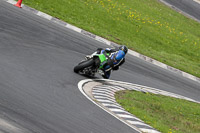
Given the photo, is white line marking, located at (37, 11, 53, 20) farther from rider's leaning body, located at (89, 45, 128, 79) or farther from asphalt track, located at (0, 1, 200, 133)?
rider's leaning body, located at (89, 45, 128, 79)

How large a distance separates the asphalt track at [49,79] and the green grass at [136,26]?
2460 millimetres

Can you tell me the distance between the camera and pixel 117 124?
9297 millimetres

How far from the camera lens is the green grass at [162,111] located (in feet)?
36.3

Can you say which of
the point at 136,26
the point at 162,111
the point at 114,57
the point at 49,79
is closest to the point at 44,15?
the point at 136,26

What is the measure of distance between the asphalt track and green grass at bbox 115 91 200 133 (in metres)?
1.52

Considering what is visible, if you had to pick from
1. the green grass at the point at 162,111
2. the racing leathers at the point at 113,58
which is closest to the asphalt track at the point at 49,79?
the racing leathers at the point at 113,58

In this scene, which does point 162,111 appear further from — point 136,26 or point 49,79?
point 136,26

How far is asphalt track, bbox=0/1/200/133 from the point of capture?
7.77 m

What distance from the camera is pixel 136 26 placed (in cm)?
2506

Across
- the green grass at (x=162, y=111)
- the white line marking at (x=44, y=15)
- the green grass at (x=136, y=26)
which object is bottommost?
the green grass at (x=162, y=111)

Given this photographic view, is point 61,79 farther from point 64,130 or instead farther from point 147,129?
point 64,130

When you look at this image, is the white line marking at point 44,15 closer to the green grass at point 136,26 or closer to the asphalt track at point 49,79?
the green grass at point 136,26

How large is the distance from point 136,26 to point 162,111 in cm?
1301

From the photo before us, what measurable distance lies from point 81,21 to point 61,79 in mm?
10642
